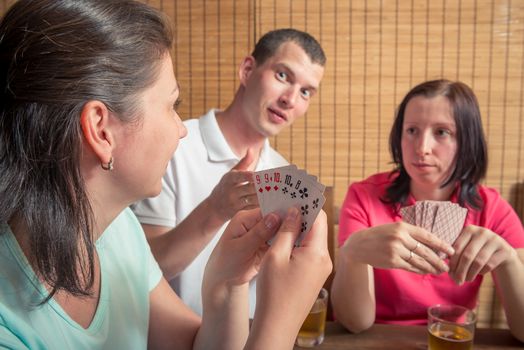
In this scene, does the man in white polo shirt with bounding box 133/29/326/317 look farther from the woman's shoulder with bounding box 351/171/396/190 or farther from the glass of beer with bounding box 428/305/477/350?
the glass of beer with bounding box 428/305/477/350

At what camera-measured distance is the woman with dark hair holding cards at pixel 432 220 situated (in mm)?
1416

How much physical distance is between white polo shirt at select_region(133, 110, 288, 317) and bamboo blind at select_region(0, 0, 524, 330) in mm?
1381

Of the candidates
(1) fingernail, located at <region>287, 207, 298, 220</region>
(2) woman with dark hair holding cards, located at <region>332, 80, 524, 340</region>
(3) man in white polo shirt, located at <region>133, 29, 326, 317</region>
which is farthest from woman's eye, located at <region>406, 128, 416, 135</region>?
(1) fingernail, located at <region>287, 207, 298, 220</region>

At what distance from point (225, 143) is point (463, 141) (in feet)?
2.97

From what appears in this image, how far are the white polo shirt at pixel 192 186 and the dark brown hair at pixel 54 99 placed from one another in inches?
34.2

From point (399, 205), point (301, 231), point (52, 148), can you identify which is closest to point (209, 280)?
point (301, 231)

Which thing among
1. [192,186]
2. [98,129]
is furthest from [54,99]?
[192,186]

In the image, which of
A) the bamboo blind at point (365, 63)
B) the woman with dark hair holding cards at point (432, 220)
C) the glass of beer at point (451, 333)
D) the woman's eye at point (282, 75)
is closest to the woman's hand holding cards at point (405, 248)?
the woman with dark hair holding cards at point (432, 220)

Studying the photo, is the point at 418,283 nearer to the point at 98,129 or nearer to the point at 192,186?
the point at 192,186

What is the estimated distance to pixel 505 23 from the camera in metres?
3.08

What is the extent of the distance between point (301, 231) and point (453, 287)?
3.44ft

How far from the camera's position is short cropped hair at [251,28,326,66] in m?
2.04

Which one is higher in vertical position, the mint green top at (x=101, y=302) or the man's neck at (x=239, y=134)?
the man's neck at (x=239, y=134)

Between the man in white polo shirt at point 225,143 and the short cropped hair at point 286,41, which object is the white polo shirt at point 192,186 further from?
the short cropped hair at point 286,41
